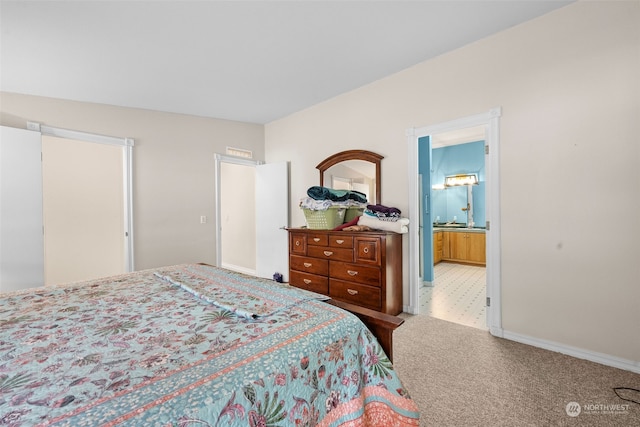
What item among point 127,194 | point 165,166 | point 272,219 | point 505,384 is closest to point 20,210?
point 127,194

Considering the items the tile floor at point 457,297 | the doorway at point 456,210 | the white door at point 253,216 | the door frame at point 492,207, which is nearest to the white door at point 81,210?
the white door at point 253,216

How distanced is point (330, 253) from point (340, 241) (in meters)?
0.21

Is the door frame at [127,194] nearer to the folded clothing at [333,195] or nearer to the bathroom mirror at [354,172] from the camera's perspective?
the folded clothing at [333,195]

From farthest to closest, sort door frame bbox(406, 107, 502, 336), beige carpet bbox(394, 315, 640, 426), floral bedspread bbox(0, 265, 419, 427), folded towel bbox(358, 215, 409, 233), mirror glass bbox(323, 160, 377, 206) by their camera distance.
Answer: mirror glass bbox(323, 160, 377, 206) < folded towel bbox(358, 215, 409, 233) < door frame bbox(406, 107, 502, 336) < beige carpet bbox(394, 315, 640, 426) < floral bedspread bbox(0, 265, 419, 427)

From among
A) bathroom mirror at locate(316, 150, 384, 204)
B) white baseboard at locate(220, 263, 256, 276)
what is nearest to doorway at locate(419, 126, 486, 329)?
bathroom mirror at locate(316, 150, 384, 204)

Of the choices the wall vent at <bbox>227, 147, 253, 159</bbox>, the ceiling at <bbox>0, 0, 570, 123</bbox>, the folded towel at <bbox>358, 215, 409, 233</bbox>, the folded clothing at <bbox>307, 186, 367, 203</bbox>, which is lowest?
the folded towel at <bbox>358, 215, 409, 233</bbox>

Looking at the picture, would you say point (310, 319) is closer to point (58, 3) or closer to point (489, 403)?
point (489, 403)

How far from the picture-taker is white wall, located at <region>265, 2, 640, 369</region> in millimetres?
2002

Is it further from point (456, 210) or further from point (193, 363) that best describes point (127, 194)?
point (456, 210)

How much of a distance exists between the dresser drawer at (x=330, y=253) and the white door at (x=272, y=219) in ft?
Result: 3.76

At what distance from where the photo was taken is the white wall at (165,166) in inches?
138

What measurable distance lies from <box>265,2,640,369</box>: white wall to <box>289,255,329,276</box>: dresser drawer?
1799 millimetres

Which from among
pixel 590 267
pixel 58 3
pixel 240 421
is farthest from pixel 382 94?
pixel 240 421

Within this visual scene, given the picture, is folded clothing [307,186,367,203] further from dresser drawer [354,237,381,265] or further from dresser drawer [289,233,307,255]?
dresser drawer [354,237,381,265]
